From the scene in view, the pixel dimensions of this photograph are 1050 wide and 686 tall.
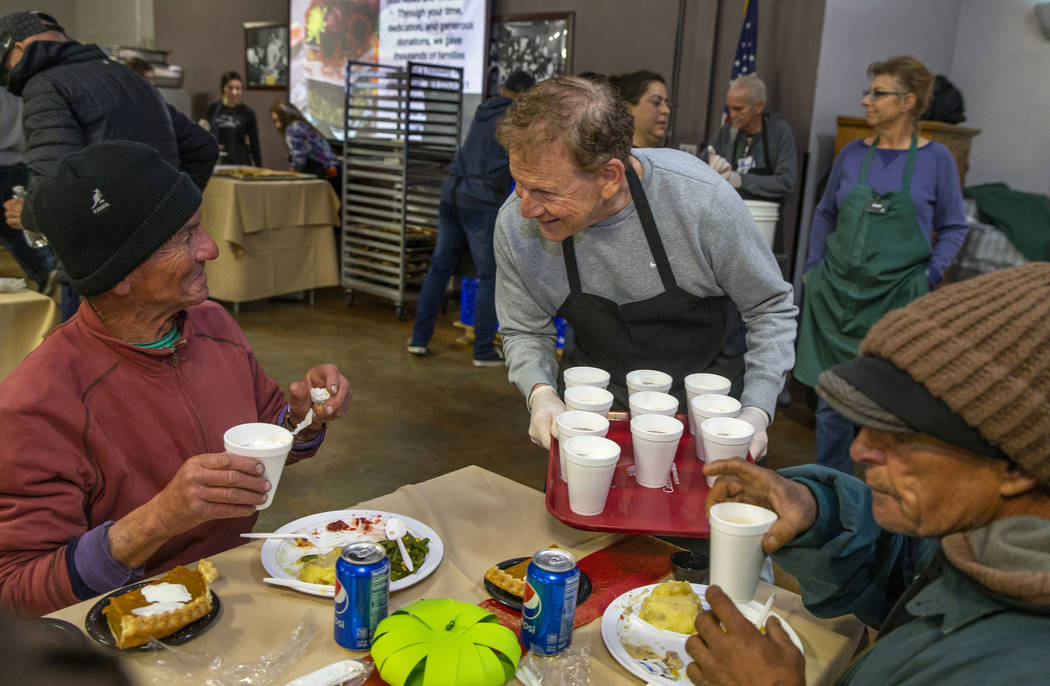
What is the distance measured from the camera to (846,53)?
19.8 ft

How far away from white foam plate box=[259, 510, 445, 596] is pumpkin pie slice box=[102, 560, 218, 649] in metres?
0.16

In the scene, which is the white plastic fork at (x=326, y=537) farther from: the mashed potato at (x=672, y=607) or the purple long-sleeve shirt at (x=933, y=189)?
the purple long-sleeve shirt at (x=933, y=189)

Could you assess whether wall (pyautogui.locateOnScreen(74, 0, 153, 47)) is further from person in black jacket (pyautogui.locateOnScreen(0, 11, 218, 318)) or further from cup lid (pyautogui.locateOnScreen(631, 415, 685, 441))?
cup lid (pyautogui.locateOnScreen(631, 415, 685, 441))

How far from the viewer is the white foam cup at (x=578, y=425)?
1.85 meters

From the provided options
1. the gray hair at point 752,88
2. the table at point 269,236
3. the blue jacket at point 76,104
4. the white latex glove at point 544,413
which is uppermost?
the gray hair at point 752,88

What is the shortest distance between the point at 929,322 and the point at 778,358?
1.25 metres

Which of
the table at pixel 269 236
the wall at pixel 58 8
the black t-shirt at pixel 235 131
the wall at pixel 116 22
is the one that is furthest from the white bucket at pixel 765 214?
the wall at pixel 58 8

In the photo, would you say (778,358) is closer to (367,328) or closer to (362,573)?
(362,573)

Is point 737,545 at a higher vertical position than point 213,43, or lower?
lower

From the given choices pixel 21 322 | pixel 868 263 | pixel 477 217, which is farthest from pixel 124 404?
pixel 477 217

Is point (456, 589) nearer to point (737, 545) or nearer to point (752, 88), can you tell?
point (737, 545)

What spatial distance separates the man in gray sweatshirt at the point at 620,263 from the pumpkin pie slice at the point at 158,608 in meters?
0.91

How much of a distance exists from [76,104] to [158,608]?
2.92 m

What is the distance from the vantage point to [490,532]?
1.86 meters
